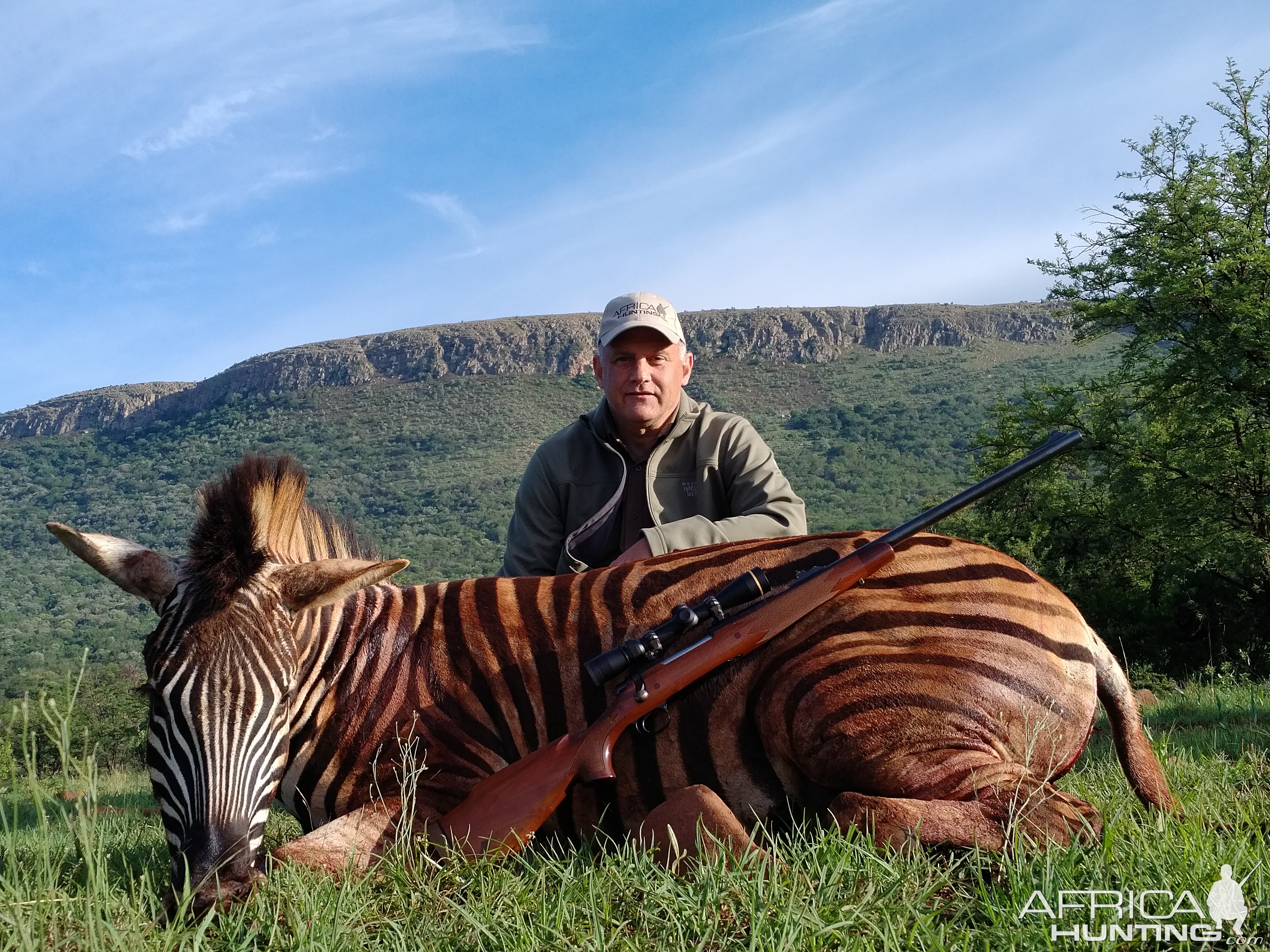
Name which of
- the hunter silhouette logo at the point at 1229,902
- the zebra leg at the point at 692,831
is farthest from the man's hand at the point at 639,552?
the hunter silhouette logo at the point at 1229,902

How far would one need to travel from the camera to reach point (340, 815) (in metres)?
3.02

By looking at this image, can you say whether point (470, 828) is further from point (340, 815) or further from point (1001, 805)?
point (1001, 805)

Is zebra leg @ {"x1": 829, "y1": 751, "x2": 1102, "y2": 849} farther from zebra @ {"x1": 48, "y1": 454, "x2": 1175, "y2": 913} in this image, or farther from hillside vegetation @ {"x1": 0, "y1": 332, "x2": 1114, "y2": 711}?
hillside vegetation @ {"x1": 0, "y1": 332, "x2": 1114, "y2": 711}

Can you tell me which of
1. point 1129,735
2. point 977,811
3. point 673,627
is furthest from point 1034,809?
point 673,627

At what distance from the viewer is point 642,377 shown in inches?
195

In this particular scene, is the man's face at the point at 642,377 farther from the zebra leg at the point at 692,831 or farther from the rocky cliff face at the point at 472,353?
the rocky cliff face at the point at 472,353

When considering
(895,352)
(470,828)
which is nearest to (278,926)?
(470,828)

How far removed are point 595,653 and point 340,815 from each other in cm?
96

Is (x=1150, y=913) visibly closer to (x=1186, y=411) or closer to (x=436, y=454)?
(x=1186, y=411)

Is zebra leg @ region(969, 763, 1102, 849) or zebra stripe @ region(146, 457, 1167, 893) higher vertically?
zebra stripe @ region(146, 457, 1167, 893)

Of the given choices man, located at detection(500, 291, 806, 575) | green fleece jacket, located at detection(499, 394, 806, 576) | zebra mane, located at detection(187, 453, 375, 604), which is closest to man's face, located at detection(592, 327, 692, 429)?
man, located at detection(500, 291, 806, 575)

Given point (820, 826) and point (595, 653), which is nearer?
point (820, 826)

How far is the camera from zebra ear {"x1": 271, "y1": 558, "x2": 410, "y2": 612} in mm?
2852

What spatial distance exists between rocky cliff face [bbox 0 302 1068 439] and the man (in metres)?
112
